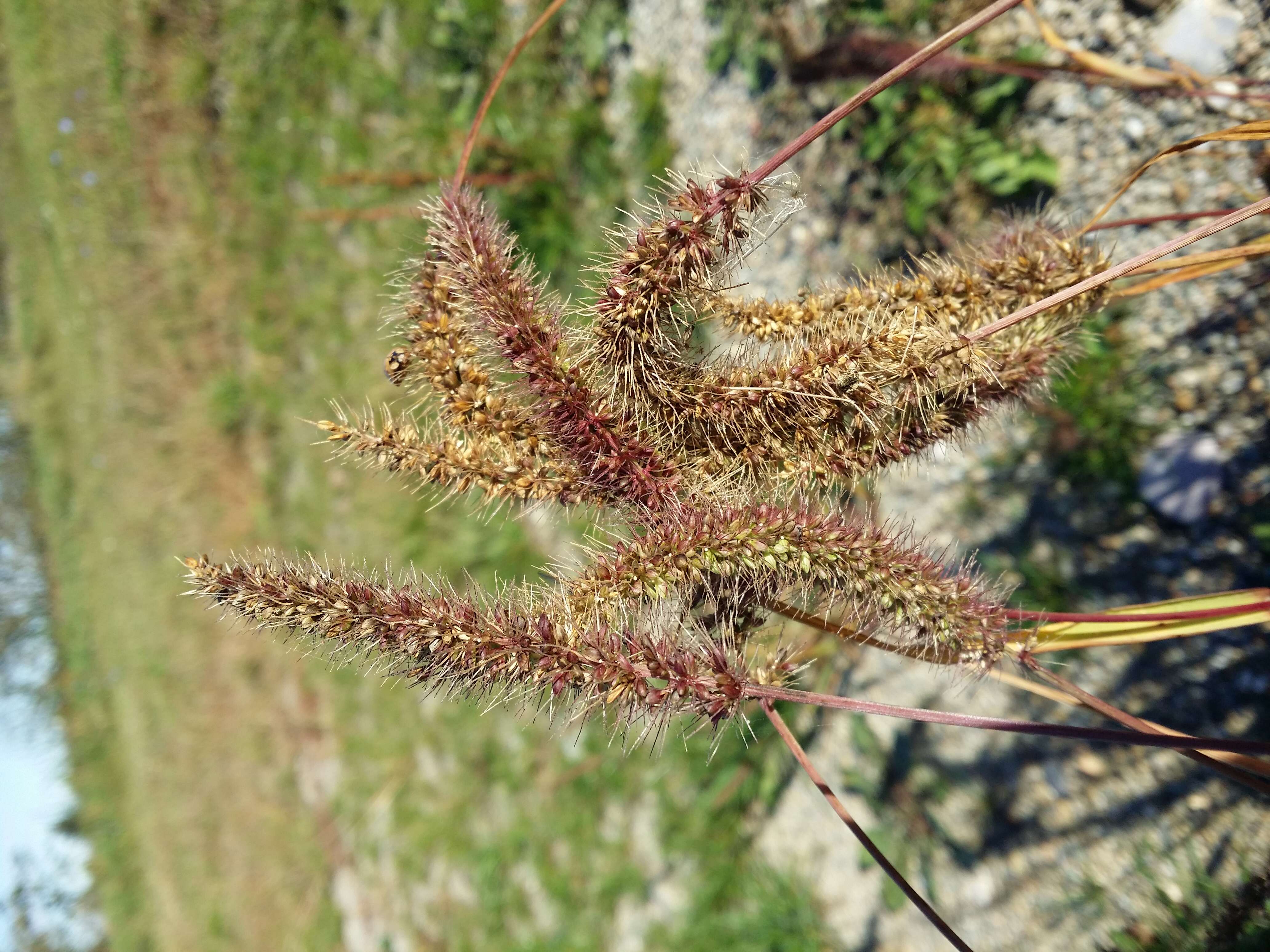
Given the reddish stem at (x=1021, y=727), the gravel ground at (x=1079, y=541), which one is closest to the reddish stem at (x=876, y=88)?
the reddish stem at (x=1021, y=727)

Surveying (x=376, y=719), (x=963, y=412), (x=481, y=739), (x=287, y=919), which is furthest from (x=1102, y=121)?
(x=287, y=919)

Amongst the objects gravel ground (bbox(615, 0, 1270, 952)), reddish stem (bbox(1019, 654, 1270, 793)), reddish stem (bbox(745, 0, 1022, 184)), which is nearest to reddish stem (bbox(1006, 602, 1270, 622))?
reddish stem (bbox(1019, 654, 1270, 793))

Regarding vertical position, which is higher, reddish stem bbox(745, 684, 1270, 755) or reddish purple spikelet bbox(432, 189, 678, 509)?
reddish purple spikelet bbox(432, 189, 678, 509)

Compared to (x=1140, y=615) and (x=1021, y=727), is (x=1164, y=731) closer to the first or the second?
(x=1140, y=615)

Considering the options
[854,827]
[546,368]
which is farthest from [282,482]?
[854,827]

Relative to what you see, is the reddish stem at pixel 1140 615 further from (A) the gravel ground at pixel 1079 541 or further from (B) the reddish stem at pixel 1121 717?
(A) the gravel ground at pixel 1079 541

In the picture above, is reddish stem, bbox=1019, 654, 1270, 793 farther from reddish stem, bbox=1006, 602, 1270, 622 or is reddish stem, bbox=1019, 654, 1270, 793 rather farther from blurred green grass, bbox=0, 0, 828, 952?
blurred green grass, bbox=0, 0, 828, 952

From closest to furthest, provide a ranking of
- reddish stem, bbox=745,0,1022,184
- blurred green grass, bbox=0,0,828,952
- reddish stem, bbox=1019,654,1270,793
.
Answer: reddish stem, bbox=745,0,1022,184 → reddish stem, bbox=1019,654,1270,793 → blurred green grass, bbox=0,0,828,952
